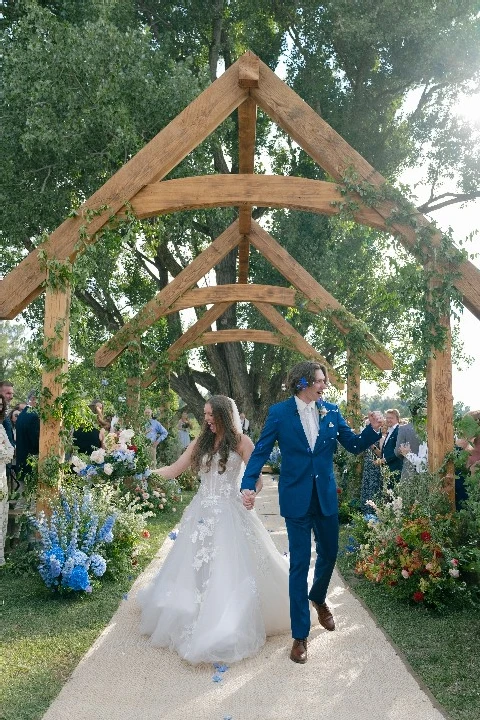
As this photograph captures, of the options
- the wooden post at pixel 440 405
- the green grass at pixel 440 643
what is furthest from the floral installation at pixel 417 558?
Result: the wooden post at pixel 440 405

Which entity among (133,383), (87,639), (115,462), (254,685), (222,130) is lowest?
(254,685)

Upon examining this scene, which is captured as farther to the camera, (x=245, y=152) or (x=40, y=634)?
(x=245, y=152)

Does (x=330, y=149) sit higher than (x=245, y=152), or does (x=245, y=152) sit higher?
(x=245, y=152)

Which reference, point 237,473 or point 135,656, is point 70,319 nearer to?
point 237,473

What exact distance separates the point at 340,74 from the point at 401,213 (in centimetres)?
1228

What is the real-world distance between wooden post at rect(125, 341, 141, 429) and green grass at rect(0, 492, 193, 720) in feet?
13.9

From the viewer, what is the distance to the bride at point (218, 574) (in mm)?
4598

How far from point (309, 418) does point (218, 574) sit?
126cm

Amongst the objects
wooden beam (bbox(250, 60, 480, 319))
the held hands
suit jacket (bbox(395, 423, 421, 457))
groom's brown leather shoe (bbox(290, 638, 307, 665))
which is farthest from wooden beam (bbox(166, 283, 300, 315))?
groom's brown leather shoe (bbox(290, 638, 307, 665))

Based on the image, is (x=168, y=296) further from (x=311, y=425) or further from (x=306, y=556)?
(x=306, y=556)

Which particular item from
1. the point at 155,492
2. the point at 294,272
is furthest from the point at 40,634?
the point at 294,272

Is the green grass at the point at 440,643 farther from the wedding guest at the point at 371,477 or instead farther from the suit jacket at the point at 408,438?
the wedding guest at the point at 371,477

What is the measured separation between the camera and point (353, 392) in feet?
42.7

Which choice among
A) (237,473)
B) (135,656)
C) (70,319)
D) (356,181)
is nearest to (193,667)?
(135,656)
